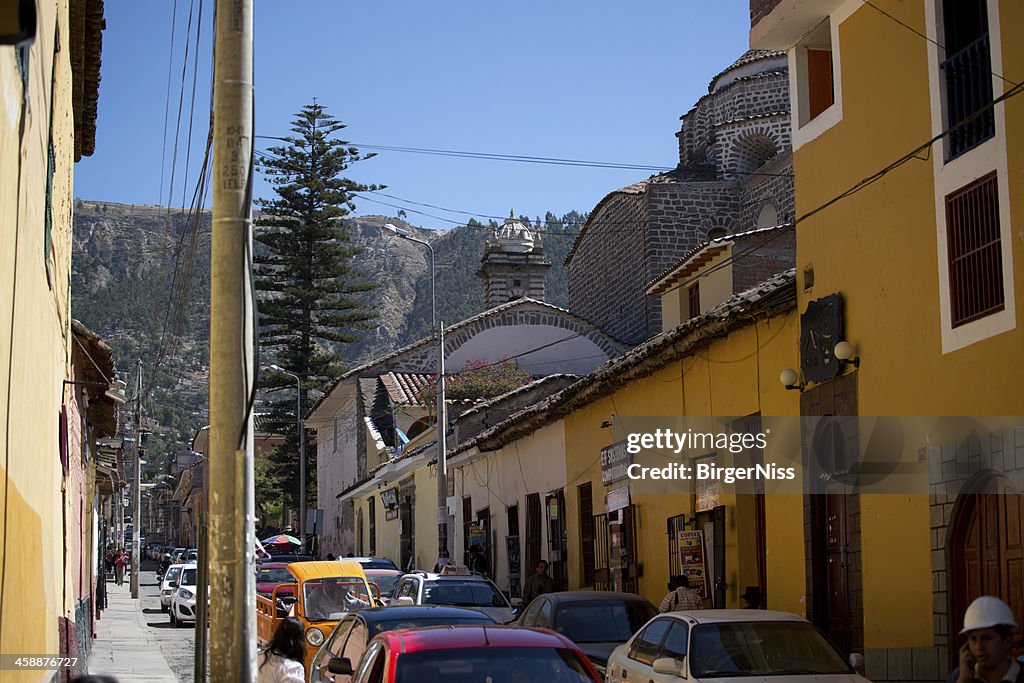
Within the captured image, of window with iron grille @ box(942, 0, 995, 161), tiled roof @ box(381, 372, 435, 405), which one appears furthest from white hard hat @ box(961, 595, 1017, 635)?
tiled roof @ box(381, 372, 435, 405)

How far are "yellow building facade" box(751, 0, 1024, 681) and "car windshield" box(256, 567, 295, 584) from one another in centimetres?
1453

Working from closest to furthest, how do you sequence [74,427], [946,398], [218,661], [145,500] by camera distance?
[218,661] → [946,398] → [74,427] → [145,500]

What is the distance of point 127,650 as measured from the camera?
2538cm

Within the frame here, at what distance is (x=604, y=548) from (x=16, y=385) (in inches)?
649

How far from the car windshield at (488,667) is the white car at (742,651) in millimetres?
2293

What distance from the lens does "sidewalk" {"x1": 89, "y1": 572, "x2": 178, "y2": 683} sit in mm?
20531

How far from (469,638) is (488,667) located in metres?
0.36

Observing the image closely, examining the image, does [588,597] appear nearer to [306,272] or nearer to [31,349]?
[31,349]

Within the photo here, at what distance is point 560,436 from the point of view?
2723cm

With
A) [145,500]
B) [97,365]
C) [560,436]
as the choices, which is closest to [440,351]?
[560,436]

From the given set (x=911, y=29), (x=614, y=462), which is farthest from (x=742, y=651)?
(x=614, y=462)

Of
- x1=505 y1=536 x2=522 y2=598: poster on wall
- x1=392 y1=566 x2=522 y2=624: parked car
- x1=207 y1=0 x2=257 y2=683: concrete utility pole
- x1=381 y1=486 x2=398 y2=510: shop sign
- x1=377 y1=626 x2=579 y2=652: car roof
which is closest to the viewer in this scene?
x1=207 y1=0 x2=257 y2=683: concrete utility pole

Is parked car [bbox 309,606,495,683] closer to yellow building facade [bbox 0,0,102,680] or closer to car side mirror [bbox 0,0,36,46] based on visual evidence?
yellow building facade [bbox 0,0,102,680]

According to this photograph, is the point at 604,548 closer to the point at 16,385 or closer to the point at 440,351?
the point at 440,351
